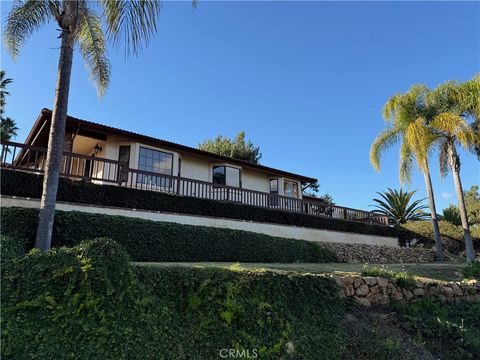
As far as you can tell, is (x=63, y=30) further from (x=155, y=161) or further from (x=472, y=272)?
(x=472, y=272)

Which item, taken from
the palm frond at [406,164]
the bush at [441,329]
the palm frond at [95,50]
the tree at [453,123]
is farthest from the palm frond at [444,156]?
the palm frond at [95,50]

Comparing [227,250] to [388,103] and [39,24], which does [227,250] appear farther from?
[388,103]

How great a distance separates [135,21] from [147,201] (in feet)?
20.5

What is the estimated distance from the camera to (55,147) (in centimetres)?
753

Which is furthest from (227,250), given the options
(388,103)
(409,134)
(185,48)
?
(388,103)

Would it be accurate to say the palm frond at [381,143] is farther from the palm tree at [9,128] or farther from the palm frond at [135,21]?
the palm tree at [9,128]

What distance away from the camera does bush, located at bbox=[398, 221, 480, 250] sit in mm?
21844

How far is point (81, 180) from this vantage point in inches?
437

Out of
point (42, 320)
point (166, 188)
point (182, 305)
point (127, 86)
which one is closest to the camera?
point (42, 320)

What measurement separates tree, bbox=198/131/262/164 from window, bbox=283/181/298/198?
12665 mm

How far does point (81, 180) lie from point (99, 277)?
714 centimetres

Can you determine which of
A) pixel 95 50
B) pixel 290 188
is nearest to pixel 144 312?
pixel 95 50

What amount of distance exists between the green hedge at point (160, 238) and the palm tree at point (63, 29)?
123 cm

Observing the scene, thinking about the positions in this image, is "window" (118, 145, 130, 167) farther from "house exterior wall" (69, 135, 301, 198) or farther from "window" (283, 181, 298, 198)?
"window" (283, 181, 298, 198)
